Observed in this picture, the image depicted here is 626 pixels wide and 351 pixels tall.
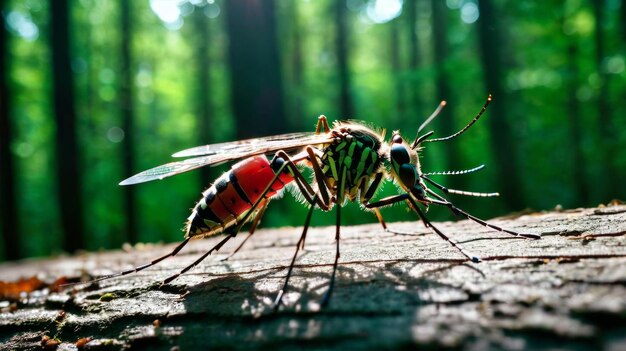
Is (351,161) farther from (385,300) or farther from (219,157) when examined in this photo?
(385,300)

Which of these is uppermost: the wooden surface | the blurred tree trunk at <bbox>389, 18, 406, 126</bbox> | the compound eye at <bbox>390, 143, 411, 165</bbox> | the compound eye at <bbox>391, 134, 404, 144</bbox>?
the blurred tree trunk at <bbox>389, 18, 406, 126</bbox>

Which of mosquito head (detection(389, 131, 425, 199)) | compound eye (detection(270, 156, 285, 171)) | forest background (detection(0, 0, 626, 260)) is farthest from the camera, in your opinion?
forest background (detection(0, 0, 626, 260))

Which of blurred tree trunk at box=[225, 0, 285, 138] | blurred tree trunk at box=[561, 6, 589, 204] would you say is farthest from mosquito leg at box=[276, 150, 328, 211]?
blurred tree trunk at box=[561, 6, 589, 204]

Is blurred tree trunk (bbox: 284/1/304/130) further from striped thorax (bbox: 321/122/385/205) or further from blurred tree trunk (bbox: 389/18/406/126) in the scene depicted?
striped thorax (bbox: 321/122/385/205)

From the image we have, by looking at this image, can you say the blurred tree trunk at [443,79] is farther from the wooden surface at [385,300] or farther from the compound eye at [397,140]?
the wooden surface at [385,300]

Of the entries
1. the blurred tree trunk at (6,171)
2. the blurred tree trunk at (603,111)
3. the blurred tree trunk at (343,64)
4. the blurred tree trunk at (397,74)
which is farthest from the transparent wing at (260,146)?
the blurred tree trunk at (343,64)

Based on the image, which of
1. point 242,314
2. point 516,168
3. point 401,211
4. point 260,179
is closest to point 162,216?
point 401,211
